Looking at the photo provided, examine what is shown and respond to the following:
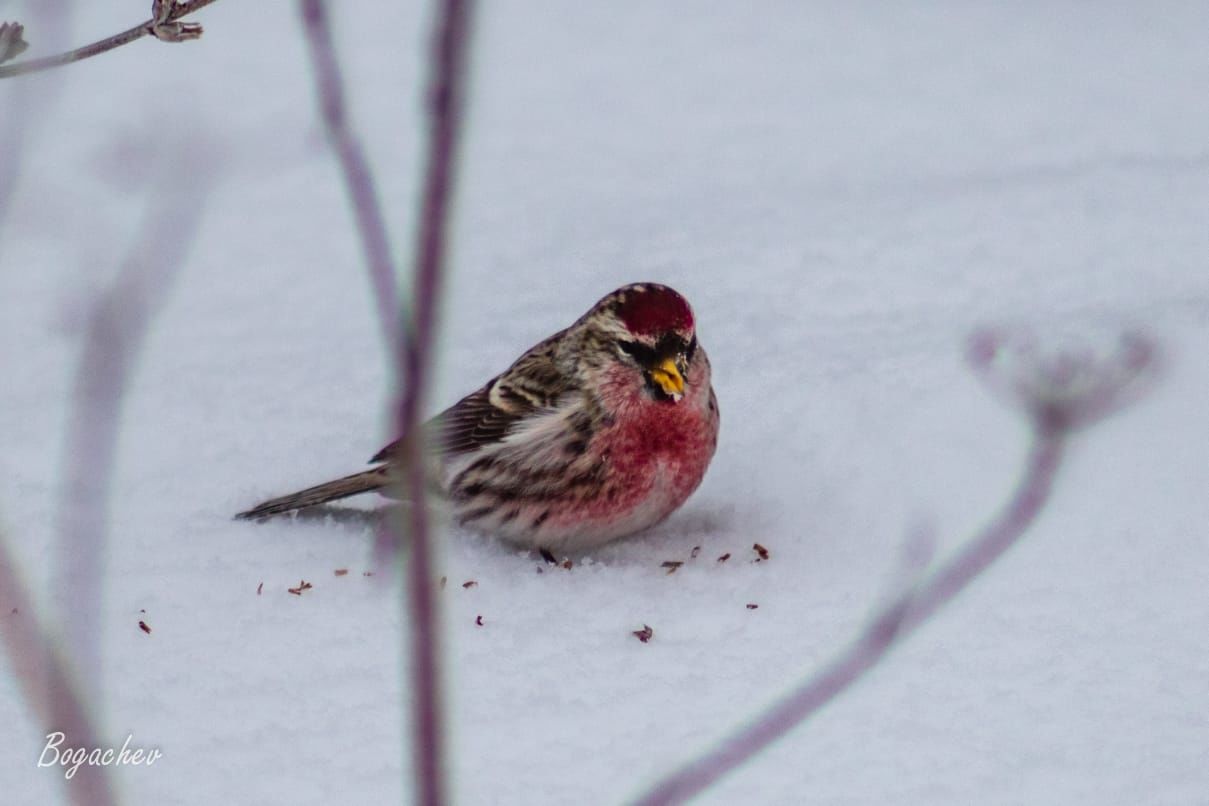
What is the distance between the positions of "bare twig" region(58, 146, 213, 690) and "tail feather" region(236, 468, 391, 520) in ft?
1.11

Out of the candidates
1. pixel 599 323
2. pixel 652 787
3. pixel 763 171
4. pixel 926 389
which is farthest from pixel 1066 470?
pixel 763 171

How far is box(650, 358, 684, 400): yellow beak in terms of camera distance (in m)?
3.45

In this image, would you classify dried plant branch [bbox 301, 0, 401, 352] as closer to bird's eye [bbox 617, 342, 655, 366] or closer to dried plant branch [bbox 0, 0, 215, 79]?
dried plant branch [bbox 0, 0, 215, 79]

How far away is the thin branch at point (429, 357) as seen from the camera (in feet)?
2.71

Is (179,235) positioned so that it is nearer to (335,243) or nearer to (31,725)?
(335,243)

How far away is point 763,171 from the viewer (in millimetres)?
5945

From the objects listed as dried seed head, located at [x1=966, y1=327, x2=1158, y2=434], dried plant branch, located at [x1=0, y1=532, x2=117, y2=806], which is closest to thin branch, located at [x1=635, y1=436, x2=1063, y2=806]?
dried seed head, located at [x1=966, y1=327, x2=1158, y2=434]

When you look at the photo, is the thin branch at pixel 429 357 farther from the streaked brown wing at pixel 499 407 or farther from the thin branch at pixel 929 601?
the streaked brown wing at pixel 499 407

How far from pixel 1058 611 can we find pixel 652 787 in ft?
3.22

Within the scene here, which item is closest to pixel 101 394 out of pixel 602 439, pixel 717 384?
pixel 602 439

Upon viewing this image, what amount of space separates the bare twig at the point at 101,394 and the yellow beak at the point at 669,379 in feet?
3.25

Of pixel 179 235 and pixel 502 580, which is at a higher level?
pixel 179 235

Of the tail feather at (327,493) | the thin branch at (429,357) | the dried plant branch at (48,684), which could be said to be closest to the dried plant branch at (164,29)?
the dried plant branch at (48,684)

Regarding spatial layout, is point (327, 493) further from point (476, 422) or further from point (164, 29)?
point (164, 29)
